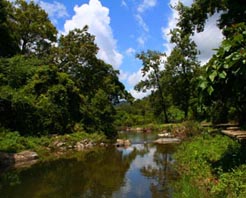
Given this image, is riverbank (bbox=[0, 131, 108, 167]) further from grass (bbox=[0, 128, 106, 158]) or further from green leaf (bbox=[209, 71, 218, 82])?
green leaf (bbox=[209, 71, 218, 82])

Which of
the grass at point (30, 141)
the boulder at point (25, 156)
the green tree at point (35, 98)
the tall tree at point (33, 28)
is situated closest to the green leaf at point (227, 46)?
the boulder at point (25, 156)

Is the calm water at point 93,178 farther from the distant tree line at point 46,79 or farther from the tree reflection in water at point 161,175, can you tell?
the distant tree line at point 46,79

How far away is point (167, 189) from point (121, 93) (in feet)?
173

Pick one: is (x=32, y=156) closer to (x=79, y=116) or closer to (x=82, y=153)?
(x=82, y=153)

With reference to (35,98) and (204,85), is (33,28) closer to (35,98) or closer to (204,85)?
(35,98)

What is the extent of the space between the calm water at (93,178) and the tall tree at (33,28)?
79.0 ft

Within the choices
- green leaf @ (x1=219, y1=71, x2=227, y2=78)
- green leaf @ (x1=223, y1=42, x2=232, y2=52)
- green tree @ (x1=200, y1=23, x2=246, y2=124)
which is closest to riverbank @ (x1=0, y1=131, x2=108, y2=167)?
green tree @ (x1=200, y1=23, x2=246, y2=124)

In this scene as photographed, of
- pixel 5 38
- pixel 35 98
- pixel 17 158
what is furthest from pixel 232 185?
pixel 5 38

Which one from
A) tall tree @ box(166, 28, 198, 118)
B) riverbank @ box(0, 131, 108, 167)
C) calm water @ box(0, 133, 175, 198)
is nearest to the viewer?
calm water @ box(0, 133, 175, 198)

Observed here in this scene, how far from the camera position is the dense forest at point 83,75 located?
41.0ft

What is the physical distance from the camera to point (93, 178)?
17656mm

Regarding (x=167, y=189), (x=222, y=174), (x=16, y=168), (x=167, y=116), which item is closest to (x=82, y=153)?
(x=16, y=168)

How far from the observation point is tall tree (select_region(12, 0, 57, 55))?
44812mm

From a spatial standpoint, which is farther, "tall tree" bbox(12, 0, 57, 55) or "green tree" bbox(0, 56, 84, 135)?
"tall tree" bbox(12, 0, 57, 55)
